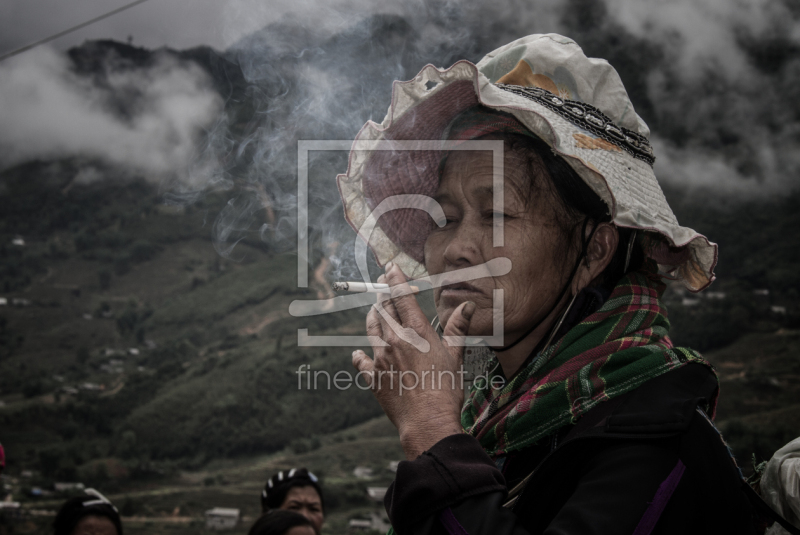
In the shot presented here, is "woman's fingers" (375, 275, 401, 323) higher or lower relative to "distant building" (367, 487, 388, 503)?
higher

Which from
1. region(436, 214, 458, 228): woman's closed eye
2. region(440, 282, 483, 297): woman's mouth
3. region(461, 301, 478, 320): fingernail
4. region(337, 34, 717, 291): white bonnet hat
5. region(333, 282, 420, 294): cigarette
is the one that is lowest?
region(461, 301, 478, 320): fingernail

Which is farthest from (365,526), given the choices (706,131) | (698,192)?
(706,131)

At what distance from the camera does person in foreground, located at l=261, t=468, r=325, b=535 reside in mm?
4156

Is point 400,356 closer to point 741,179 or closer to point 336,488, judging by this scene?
point 741,179

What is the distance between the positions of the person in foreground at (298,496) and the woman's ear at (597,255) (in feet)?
10.9

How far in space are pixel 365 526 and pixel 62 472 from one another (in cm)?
637

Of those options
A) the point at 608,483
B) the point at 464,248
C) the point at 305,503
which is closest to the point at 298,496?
the point at 305,503

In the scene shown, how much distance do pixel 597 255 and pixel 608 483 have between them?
0.72m

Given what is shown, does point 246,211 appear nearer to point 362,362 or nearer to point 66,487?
point 362,362

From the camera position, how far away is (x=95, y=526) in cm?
360

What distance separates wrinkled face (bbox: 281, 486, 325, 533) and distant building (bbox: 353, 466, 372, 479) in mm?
4488

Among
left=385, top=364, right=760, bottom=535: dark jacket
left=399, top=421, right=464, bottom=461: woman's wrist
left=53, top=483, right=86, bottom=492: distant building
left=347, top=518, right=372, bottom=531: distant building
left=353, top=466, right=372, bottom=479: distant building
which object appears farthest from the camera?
left=53, top=483, right=86, bottom=492: distant building

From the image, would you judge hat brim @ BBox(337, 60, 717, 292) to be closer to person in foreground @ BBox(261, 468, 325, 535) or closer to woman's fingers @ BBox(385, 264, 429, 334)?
woman's fingers @ BBox(385, 264, 429, 334)

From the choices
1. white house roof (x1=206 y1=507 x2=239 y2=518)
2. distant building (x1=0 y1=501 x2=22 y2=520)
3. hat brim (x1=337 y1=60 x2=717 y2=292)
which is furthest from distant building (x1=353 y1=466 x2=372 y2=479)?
hat brim (x1=337 y1=60 x2=717 y2=292)
